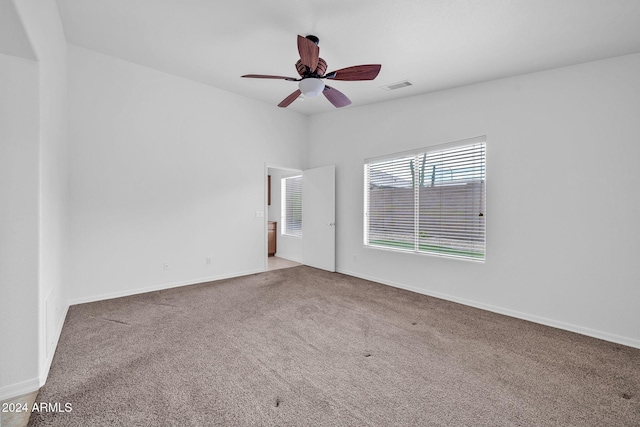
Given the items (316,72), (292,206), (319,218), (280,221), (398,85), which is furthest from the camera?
(280,221)

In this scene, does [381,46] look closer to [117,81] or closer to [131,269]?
[117,81]

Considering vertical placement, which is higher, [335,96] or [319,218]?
[335,96]

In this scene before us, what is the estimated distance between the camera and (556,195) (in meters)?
2.99

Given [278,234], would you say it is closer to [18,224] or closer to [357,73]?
[357,73]

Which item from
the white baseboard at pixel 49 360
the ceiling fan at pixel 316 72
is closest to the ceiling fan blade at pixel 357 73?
the ceiling fan at pixel 316 72

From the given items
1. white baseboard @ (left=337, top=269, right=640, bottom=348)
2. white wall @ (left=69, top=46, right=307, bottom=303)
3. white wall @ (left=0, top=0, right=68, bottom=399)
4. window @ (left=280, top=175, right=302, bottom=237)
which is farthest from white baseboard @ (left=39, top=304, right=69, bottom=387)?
window @ (left=280, top=175, right=302, bottom=237)

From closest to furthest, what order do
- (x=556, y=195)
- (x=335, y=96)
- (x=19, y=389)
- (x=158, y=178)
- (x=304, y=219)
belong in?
(x=19, y=389) → (x=556, y=195) → (x=335, y=96) → (x=158, y=178) → (x=304, y=219)

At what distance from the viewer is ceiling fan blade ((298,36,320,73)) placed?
230 centimetres

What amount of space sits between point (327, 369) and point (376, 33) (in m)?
3.13

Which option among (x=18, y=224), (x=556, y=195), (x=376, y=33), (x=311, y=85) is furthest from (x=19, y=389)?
(x=556, y=195)

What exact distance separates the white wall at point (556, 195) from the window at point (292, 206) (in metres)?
3.31

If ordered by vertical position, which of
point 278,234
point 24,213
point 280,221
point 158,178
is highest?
point 158,178

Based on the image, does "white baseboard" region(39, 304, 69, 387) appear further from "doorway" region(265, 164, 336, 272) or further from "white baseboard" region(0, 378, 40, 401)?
"doorway" region(265, 164, 336, 272)

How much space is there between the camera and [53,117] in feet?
7.90
